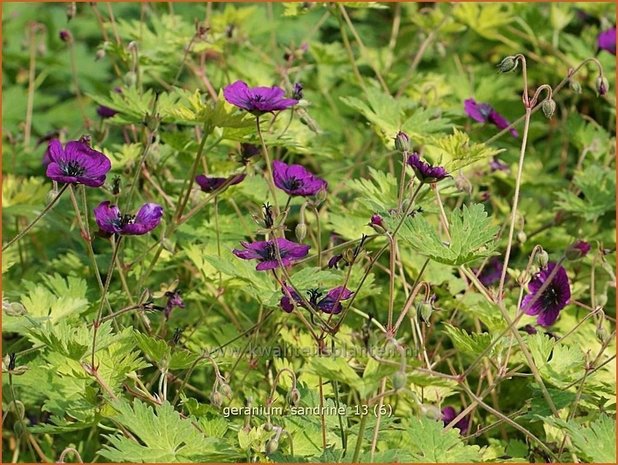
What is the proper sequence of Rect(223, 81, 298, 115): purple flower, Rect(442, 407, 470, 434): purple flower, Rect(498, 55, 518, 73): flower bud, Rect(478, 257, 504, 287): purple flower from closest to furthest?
Rect(223, 81, 298, 115): purple flower, Rect(498, 55, 518, 73): flower bud, Rect(442, 407, 470, 434): purple flower, Rect(478, 257, 504, 287): purple flower

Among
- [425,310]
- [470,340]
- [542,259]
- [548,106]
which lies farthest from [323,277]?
[548,106]

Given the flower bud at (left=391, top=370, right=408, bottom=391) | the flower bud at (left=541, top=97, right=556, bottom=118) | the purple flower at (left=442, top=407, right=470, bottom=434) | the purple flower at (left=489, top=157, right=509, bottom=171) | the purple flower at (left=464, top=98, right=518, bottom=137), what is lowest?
the purple flower at (left=442, top=407, right=470, bottom=434)

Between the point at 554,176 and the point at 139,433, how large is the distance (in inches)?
62.1

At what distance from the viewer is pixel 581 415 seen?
187 cm

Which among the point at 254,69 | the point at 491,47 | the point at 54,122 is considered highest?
the point at 254,69

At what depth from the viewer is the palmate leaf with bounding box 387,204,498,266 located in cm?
151

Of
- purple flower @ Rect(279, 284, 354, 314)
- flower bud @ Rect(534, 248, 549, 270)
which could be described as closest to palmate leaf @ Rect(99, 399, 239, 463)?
purple flower @ Rect(279, 284, 354, 314)

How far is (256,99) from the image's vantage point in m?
1.65

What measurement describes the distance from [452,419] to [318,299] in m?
0.41

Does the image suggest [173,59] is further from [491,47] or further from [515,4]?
[491,47]

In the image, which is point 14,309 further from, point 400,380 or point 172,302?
point 400,380

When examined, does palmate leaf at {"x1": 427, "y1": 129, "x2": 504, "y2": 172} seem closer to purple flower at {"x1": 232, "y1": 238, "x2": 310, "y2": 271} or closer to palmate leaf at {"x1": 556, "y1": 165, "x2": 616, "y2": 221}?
purple flower at {"x1": 232, "y1": 238, "x2": 310, "y2": 271}

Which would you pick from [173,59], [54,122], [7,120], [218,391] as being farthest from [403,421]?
[54,122]

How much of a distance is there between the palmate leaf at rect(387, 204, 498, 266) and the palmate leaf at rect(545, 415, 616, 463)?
0.88ft
